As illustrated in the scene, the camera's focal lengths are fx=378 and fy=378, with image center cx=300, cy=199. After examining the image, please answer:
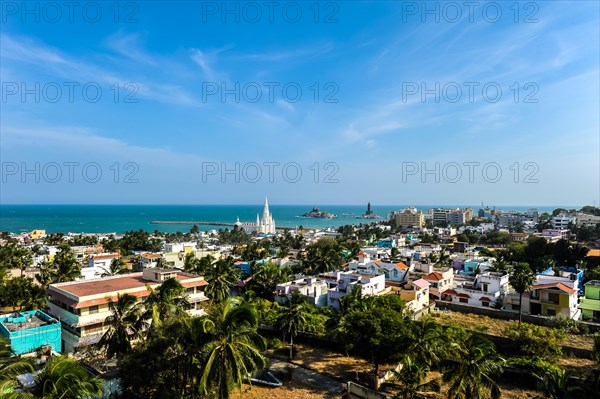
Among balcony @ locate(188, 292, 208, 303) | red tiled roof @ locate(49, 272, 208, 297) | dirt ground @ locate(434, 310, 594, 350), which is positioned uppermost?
red tiled roof @ locate(49, 272, 208, 297)

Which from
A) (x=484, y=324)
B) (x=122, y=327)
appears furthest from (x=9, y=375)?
(x=484, y=324)

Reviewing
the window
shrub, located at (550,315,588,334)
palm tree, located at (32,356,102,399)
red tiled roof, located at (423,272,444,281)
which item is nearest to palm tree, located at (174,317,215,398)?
palm tree, located at (32,356,102,399)

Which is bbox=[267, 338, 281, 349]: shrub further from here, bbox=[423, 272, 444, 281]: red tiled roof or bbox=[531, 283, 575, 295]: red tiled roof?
bbox=[531, 283, 575, 295]: red tiled roof

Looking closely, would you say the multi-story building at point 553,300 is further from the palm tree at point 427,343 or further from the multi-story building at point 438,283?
the palm tree at point 427,343

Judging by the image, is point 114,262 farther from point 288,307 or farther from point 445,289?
point 445,289

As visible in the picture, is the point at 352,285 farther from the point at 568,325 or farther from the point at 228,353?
the point at 228,353

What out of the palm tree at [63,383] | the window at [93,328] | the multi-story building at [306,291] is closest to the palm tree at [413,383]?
the palm tree at [63,383]
